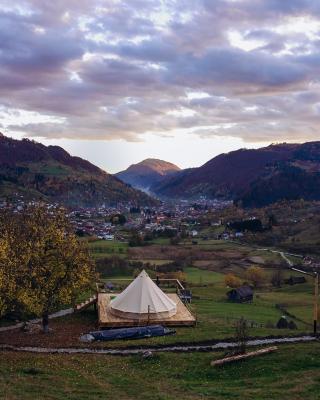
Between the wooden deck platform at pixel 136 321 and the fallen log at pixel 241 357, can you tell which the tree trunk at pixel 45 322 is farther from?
the fallen log at pixel 241 357

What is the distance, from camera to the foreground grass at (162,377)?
18.7m

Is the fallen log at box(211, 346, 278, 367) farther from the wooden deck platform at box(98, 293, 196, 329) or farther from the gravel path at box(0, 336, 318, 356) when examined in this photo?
the wooden deck platform at box(98, 293, 196, 329)

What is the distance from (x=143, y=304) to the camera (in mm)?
34188

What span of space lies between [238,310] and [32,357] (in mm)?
24962

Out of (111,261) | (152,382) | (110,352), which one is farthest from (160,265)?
(152,382)

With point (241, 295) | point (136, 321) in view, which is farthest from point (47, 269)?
point (241, 295)

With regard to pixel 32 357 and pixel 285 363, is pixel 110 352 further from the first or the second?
pixel 285 363

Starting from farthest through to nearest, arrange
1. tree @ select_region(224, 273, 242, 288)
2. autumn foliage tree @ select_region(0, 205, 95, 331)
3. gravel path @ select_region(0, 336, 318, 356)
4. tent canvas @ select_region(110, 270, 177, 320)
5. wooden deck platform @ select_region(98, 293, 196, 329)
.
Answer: tree @ select_region(224, 273, 242, 288) → tent canvas @ select_region(110, 270, 177, 320) → wooden deck platform @ select_region(98, 293, 196, 329) → autumn foliage tree @ select_region(0, 205, 95, 331) → gravel path @ select_region(0, 336, 318, 356)

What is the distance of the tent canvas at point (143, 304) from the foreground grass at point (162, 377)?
7.95 metres

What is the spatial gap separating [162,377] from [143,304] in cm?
1223

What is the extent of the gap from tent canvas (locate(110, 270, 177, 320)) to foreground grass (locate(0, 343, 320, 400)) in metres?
7.95

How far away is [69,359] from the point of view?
2502cm

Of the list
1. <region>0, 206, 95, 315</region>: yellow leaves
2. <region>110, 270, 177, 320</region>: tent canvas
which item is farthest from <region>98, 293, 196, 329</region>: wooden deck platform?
<region>0, 206, 95, 315</region>: yellow leaves

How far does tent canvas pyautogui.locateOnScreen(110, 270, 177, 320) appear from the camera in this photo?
33.7 meters
